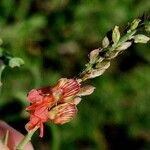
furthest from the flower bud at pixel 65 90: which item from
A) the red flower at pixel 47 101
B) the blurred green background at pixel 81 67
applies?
the blurred green background at pixel 81 67

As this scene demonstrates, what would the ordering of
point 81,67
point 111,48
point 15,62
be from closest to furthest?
point 111,48 < point 15,62 < point 81,67

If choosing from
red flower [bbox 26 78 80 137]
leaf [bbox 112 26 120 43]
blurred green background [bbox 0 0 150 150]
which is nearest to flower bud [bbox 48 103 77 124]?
red flower [bbox 26 78 80 137]

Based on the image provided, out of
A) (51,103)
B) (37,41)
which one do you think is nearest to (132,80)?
(37,41)

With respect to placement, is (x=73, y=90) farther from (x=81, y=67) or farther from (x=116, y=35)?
(x=81, y=67)

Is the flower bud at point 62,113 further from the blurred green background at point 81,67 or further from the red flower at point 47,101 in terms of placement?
the blurred green background at point 81,67

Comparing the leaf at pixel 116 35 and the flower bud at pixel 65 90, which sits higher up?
the leaf at pixel 116 35

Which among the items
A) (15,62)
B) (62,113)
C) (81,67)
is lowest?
(62,113)

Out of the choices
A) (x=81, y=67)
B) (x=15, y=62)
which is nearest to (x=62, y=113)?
(x=15, y=62)

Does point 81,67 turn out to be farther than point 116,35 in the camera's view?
Yes
